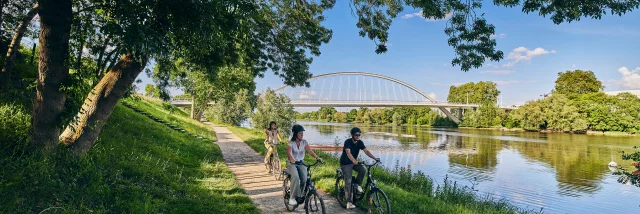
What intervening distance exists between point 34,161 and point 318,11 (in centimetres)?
779

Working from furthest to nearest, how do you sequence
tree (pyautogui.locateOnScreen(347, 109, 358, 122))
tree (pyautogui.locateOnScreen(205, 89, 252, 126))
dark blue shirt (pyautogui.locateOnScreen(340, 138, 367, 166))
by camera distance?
tree (pyautogui.locateOnScreen(347, 109, 358, 122))
tree (pyautogui.locateOnScreen(205, 89, 252, 126))
dark blue shirt (pyautogui.locateOnScreen(340, 138, 367, 166))

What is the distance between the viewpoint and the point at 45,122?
216 inches

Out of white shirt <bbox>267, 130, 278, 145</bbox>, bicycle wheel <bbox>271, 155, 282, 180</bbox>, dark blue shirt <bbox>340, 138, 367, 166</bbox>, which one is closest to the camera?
dark blue shirt <bbox>340, 138, 367, 166</bbox>

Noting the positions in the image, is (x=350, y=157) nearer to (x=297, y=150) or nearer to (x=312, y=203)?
(x=297, y=150)

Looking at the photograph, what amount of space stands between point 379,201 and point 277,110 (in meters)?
23.4

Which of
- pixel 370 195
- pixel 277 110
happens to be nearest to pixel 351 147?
pixel 370 195

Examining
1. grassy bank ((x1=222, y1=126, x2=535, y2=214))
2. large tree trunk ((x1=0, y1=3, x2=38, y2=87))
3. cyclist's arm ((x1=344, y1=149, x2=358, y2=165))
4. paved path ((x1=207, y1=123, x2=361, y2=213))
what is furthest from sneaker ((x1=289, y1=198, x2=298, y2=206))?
large tree trunk ((x1=0, y1=3, x2=38, y2=87))

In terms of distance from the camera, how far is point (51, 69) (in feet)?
17.5

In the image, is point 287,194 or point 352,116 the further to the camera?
point 352,116

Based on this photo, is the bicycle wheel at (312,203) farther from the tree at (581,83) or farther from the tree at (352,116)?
the tree at (352,116)

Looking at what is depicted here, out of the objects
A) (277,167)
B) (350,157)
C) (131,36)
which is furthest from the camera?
(277,167)

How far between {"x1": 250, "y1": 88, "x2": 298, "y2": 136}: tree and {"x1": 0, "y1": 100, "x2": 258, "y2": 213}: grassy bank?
19.6 metres

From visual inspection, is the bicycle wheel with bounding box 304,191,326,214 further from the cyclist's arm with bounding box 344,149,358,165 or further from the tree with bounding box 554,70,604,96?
the tree with bounding box 554,70,604,96

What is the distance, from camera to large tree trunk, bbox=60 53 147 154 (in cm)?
602
